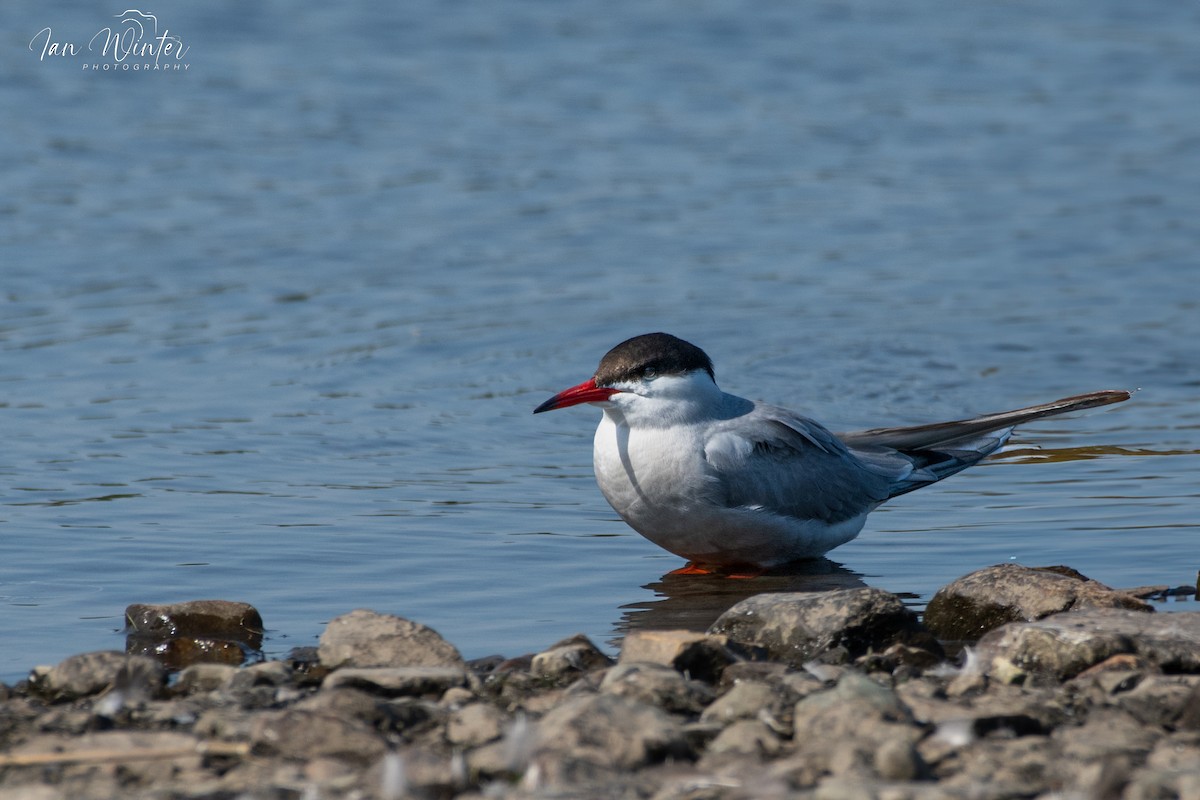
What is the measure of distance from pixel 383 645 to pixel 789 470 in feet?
8.23

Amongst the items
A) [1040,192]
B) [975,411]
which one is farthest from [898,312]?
[1040,192]

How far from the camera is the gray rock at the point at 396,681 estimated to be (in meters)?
4.98

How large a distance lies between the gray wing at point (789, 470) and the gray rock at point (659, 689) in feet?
7.14

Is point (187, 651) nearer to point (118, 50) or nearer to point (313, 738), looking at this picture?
point (313, 738)

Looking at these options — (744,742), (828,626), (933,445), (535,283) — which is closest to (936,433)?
(933,445)

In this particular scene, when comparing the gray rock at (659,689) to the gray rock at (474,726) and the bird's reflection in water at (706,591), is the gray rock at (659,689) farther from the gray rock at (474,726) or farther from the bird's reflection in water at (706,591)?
the bird's reflection in water at (706,591)

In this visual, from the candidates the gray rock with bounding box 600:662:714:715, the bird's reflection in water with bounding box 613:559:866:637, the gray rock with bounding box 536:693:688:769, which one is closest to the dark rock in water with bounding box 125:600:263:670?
the bird's reflection in water with bounding box 613:559:866:637

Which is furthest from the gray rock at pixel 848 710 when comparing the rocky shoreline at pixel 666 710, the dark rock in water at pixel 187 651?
the dark rock in water at pixel 187 651

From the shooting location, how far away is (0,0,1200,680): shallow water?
24.0 feet

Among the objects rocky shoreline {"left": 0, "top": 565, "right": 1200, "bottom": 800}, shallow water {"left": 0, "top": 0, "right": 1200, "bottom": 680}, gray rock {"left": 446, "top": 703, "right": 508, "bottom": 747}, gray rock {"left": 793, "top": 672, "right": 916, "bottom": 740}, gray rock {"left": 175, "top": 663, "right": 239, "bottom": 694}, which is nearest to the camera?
rocky shoreline {"left": 0, "top": 565, "right": 1200, "bottom": 800}

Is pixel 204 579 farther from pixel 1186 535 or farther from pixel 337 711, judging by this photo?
pixel 1186 535

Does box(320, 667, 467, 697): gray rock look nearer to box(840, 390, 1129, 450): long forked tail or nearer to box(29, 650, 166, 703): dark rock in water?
box(29, 650, 166, 703): dark rock in water

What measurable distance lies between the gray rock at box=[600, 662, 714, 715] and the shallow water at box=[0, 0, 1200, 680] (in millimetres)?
1260

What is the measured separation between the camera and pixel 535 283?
1256 cm
